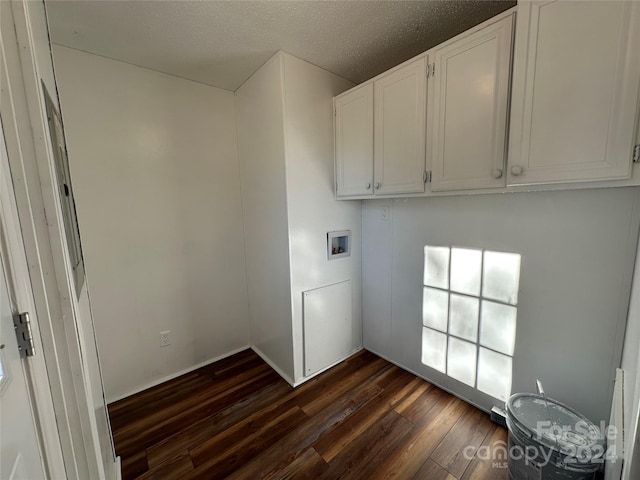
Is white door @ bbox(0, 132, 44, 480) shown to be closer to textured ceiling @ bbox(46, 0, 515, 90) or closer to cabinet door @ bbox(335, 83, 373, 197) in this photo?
textured ceiling @ bbox(46, 0, 515, 90)

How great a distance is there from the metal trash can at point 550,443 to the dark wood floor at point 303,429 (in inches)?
11.0

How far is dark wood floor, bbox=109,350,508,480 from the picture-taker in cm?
140

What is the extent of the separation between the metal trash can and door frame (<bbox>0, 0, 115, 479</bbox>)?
72.2 inches

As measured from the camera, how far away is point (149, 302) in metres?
2.03

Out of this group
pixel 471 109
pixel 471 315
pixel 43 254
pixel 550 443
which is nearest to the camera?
pixel 43 254

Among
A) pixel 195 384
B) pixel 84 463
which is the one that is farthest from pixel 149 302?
pixel 84 463

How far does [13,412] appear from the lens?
61 cm

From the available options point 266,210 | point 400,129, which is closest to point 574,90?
point 400,129

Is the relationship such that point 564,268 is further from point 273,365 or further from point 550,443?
point 273,365

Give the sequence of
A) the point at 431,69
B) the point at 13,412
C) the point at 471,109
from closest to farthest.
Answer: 1. the point at 13,412
2. the point at 471,109
3. the point at 431,69

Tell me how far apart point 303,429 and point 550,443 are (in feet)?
4.28

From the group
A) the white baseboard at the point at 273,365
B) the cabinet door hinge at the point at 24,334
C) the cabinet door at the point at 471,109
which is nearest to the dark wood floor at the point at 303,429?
the white baseboard at the point at 273,365

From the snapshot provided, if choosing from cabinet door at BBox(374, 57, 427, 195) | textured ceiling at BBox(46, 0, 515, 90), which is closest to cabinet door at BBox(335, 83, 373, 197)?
cabinet door at BBox(374, 57, 427, 195)

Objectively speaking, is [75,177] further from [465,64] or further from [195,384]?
[465,64]
